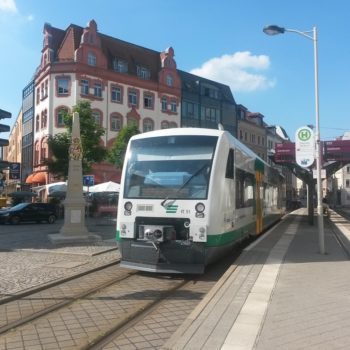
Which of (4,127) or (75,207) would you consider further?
(4,127)

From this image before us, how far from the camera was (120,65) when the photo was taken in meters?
55.1

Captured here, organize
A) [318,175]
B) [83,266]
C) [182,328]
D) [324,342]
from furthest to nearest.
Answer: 1. [318,175]
2. [83,266]
3. [182,328]
4. [324,342]

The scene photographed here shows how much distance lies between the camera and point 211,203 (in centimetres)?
988

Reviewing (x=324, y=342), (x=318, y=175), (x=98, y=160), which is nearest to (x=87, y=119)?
(x=98, y=160)

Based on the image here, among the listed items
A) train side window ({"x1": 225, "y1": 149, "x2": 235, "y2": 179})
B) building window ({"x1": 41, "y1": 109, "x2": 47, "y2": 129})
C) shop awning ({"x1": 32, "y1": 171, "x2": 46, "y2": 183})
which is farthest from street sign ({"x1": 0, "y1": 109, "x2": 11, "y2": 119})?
building window ({"x1": 41, "y1": 109, "x2": 47, "y2": 129})

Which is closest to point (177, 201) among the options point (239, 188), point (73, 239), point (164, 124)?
point (239, 188)

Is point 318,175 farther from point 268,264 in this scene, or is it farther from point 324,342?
point 324,342

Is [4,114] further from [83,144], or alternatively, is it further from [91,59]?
[91,59]

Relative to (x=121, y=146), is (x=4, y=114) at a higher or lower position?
lower

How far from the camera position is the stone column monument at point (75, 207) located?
17984 mm

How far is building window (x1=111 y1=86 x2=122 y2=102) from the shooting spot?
177 feet

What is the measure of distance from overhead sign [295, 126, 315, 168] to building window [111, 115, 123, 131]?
4143cm

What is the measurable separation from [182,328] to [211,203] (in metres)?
4.28

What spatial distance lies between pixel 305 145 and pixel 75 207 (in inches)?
353
